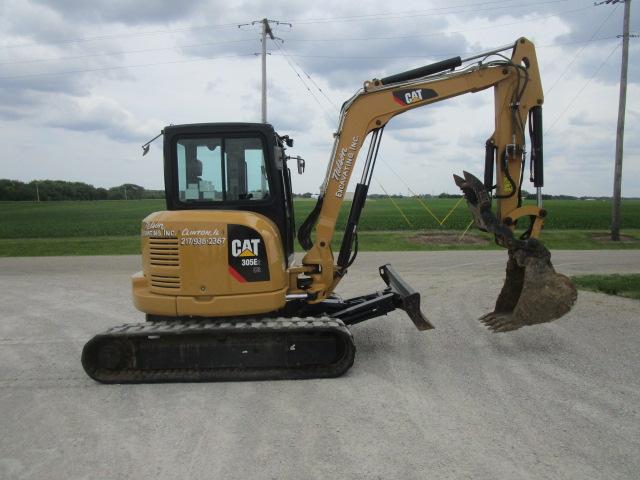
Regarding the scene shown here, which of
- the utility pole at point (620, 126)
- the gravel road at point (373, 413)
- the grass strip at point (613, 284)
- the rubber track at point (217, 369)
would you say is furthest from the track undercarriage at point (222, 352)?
the utility pole at point (620, 126)

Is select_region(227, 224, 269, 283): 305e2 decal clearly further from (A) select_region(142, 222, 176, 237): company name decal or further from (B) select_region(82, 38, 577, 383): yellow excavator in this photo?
(A) select_region(142, 222, 176, 237): company name decal

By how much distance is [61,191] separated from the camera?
67438 millimetres

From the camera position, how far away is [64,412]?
16.1ft

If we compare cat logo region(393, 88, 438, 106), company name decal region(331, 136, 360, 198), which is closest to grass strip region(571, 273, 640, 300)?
cat logo region(393, 88, 438, 106)

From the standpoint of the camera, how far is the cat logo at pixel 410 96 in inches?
257

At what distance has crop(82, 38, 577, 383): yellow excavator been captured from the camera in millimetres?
5773

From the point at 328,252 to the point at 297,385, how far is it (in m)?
1.78

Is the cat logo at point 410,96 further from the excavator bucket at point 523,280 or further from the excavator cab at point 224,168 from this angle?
the excavator cab at point 224,168

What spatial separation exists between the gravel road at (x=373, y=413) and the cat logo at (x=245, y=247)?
138cm

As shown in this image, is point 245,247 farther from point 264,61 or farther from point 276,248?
point 264,61

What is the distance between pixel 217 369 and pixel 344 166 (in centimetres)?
281

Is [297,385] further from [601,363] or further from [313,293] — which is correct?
[601,363]

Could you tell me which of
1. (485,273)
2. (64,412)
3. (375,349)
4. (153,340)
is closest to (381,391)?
(375,349)

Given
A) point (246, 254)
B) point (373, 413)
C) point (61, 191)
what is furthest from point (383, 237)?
point (61, 191)
